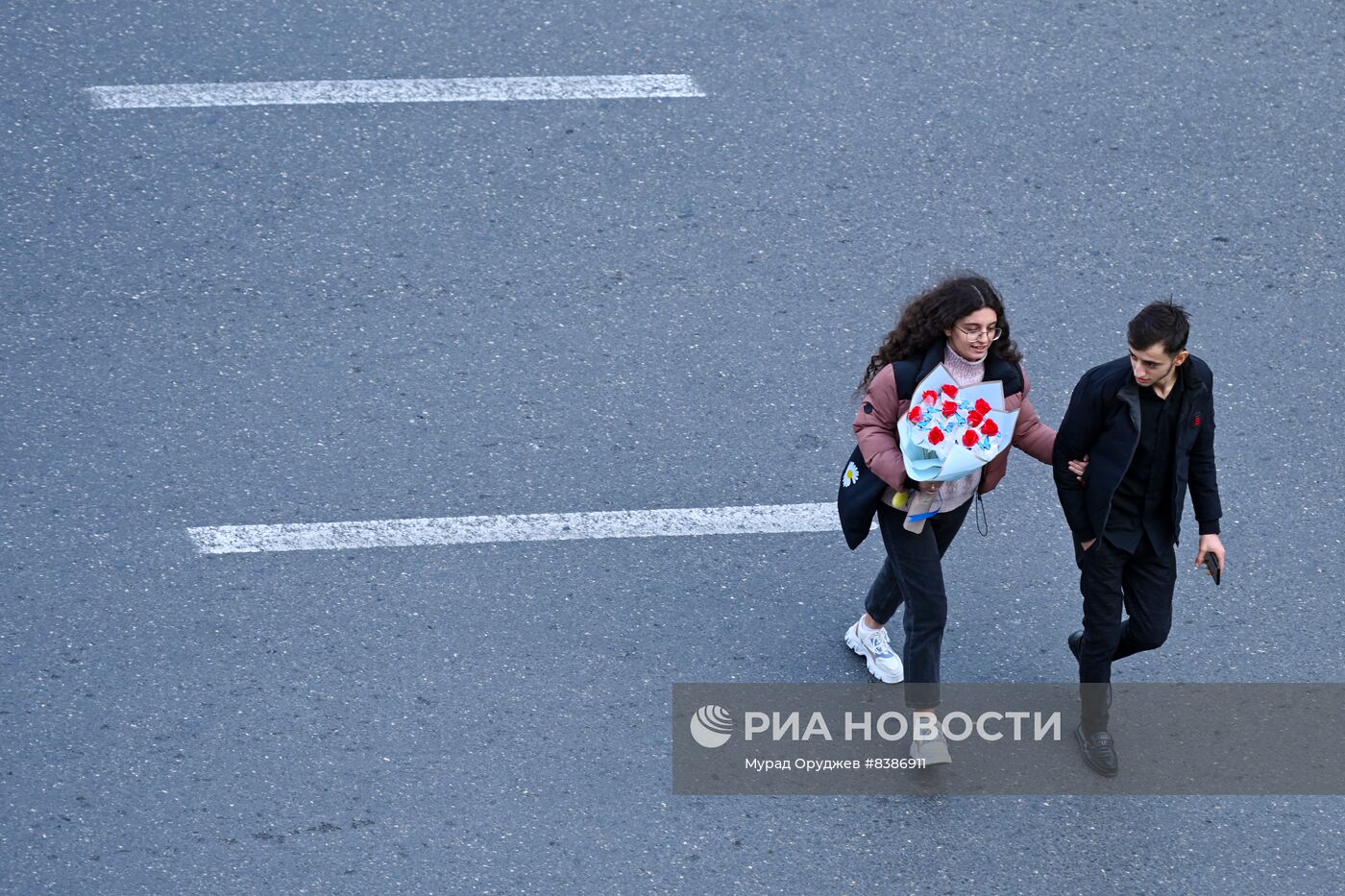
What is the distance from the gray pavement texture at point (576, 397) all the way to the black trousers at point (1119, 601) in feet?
1.38

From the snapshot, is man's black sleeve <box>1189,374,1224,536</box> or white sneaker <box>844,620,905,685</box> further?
white sneaker <box>844,620,905,685</box>

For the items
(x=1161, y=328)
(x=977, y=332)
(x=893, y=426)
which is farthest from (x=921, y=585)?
(x=1161, y=328)

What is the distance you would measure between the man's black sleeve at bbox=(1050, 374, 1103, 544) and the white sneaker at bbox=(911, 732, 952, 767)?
87 centimetres

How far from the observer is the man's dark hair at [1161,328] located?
4.34 meters

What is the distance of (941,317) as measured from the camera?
4.59 m

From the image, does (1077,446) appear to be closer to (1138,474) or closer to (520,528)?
(1138,474)

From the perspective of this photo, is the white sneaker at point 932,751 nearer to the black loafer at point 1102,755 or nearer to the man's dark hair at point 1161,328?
the black loafer at point 1102,755

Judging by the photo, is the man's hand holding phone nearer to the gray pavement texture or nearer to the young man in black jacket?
the young man in black jacket

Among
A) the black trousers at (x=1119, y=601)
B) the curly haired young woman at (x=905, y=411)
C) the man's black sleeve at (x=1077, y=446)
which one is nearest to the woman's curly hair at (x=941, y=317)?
the curly haired young woman at (x=905, y=411)

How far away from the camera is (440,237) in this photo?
679cm

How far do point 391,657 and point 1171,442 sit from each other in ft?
9.06

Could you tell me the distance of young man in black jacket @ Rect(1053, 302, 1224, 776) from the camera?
4504 millimetres

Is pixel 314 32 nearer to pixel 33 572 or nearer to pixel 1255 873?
Answer: pixel 33 572

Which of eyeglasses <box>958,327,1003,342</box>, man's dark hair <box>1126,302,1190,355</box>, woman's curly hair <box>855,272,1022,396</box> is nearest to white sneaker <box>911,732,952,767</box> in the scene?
woman's curly hair <box>855,272,1022,396</box>
